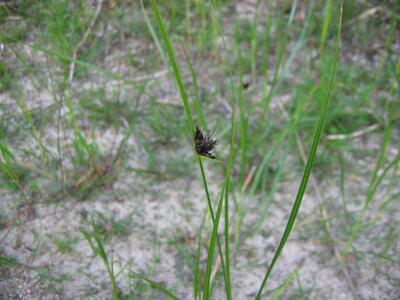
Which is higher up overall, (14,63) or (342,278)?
(14,63)

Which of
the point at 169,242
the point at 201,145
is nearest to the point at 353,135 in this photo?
the point at 169,242

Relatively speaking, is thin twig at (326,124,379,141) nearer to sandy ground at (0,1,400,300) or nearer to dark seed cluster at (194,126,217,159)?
sandy ground at (0,1,400,300)

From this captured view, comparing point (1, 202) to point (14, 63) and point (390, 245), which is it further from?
point (390, 245)

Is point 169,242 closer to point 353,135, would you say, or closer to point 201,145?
point 201,145

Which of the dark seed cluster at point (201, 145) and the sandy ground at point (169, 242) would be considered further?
the sandy ground at point (169, 242)

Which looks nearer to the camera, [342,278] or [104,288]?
[104,288]

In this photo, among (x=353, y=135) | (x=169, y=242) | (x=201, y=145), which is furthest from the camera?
(x=353, y=135)

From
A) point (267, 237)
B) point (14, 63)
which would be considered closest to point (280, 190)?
point (267, 237)

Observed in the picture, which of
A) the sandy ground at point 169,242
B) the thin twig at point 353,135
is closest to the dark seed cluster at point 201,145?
the sandy ground at point 169,242

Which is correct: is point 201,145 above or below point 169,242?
below

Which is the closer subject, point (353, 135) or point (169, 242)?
point (169, 242)

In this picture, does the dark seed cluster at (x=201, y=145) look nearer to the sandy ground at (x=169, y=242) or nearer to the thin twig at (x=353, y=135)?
the sandy ground at (x=169, y=242)
